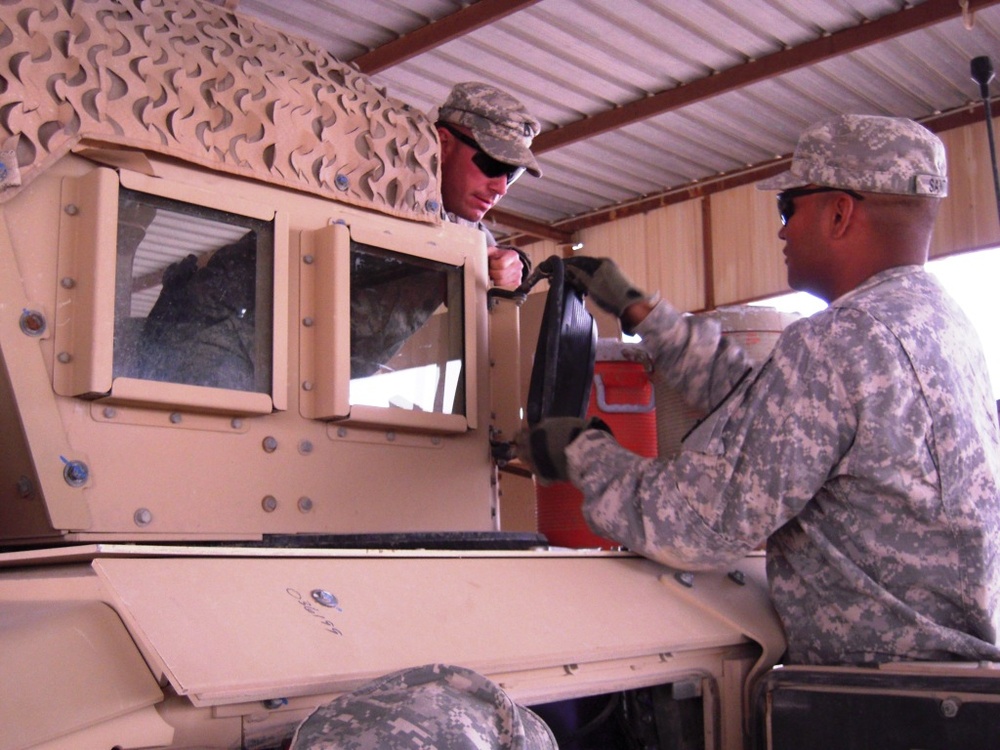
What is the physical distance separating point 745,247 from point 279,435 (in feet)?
24.9

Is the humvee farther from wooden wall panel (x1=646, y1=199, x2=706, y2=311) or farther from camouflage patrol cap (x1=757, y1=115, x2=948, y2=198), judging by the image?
wooden wall panel (x1=646, y1=199, x2=706, y2=311)

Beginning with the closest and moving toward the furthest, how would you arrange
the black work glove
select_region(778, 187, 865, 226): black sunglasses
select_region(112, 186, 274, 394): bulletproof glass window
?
select_region(112, 186, 274, 394): bulletproof glass window, select_region(778, 187, 865, 226): black sunglasses, the black work glove

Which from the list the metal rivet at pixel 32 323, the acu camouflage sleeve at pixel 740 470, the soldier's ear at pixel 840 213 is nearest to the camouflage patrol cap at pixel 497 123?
the soldier's ear at pixel 840 213

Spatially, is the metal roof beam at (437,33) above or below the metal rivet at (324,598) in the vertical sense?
above

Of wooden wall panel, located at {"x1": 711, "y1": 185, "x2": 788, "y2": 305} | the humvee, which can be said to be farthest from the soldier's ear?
wooden wall panel, located at {"x1": 711, "y1": 185, "x2": 788, "y2": 305}

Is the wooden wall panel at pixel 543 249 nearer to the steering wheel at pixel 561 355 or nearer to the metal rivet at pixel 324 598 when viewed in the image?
the steering wheel at pixel 561 355

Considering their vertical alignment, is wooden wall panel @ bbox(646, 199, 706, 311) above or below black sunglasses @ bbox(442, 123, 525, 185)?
above

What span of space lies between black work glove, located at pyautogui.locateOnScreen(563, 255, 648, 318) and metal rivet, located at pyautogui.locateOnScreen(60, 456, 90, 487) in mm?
1170

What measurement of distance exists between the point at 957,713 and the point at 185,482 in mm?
1400

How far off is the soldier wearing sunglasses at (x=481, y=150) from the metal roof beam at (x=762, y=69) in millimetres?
4100

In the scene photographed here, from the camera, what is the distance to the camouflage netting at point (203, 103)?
6.81 feet

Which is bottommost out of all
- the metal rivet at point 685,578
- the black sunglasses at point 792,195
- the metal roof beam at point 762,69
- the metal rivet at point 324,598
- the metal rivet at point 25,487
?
the metal rivet at point 685,578

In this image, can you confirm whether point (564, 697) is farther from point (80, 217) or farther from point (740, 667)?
point (80, 217)

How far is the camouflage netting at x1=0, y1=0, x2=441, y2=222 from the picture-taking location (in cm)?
207
